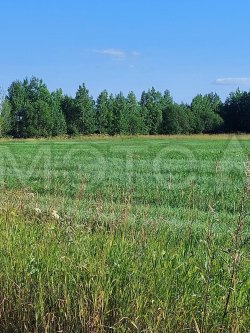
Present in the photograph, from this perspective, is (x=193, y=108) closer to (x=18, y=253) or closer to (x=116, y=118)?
(x=116, y=118)

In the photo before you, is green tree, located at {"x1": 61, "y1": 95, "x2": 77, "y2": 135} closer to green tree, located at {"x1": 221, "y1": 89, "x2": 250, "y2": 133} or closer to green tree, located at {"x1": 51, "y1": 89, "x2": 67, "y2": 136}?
green tree, located at {"x1": 51, "y1": 89, "x2": 67, "y2": 136}

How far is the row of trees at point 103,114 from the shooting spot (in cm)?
8856

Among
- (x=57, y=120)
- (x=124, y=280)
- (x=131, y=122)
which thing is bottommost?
(x=124, y=280)

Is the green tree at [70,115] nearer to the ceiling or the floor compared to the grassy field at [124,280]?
nearer to the ceiling

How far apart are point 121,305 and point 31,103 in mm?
93785

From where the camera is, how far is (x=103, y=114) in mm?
94062

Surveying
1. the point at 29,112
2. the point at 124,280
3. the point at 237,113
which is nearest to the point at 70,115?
the point at 29,112

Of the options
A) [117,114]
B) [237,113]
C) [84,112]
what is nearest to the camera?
[84,112]

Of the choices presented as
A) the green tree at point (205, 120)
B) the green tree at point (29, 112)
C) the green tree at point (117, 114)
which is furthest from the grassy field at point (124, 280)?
the green tree at point (205, 120)

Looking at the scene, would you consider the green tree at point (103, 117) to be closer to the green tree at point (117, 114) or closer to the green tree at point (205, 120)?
the green tree at point (117, 114)

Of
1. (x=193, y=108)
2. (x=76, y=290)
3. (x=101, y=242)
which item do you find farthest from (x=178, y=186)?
(x=193, y=108)

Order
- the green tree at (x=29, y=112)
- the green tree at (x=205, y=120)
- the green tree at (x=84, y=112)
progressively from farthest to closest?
the green tree at (x=205, y=120)
the green tree at (x=84, y=112)
the green tree at (x=29, y=112)

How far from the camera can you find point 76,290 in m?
3.76

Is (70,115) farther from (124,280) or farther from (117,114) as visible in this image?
(124,280)
